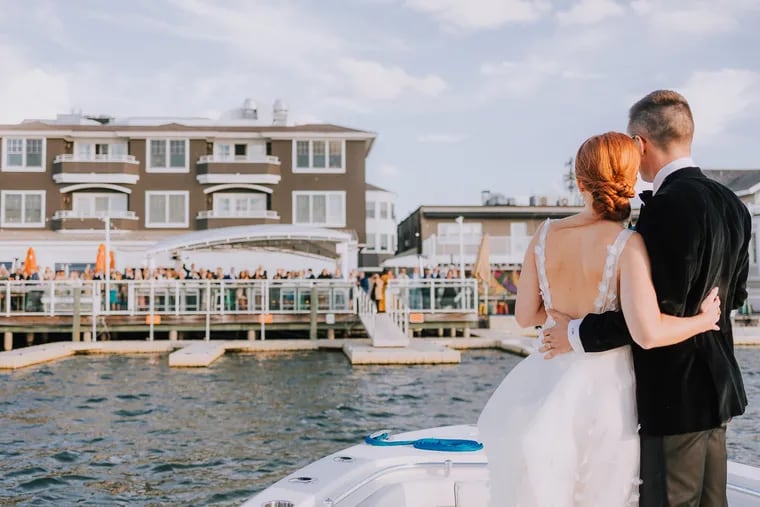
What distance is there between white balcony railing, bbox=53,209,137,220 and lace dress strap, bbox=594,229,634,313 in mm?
34555

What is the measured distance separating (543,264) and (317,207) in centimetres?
3322

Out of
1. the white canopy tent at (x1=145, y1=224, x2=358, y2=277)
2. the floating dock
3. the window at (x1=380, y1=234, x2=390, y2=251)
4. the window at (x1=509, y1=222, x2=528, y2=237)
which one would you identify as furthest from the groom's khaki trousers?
the window at (x1=380, y1=234, x2=390, y2=251)

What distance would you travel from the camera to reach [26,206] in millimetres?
35250

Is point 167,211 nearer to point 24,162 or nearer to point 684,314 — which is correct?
point 24,162

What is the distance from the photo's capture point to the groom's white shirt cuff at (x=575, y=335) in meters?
2.43

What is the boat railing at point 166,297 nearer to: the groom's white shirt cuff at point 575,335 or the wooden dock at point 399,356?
the wooden dock at point 399,356

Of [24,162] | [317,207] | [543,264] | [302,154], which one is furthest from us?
[302,154]

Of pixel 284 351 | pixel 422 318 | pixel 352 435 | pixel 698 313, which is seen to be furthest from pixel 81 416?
pixel 422 318

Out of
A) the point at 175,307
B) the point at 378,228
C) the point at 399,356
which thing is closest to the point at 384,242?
the point at 378,228

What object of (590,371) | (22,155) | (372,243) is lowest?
(590,371)

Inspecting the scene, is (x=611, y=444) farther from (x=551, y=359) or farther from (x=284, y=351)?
(x=284, y=351)

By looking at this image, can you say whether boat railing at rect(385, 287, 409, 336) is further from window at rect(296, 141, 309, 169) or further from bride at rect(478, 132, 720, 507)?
bride at rect(478, 132, 720, 507)

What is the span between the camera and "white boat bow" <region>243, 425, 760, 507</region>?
3.49 meters

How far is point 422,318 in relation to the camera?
2366 cm
